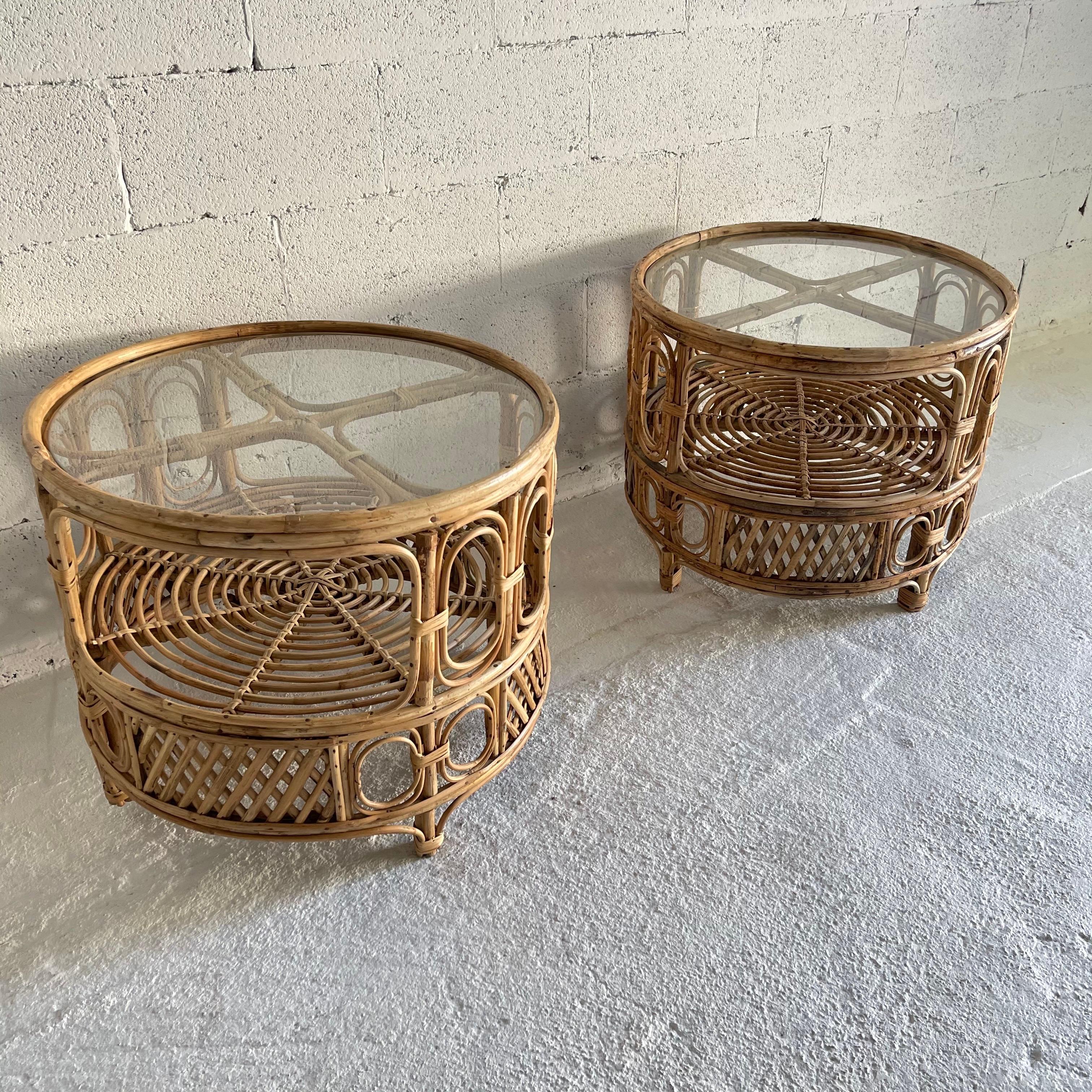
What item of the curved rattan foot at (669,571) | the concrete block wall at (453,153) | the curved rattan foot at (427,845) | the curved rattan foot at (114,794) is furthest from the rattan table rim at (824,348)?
the curved rattan foot at (114,794)

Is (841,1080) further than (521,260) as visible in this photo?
No

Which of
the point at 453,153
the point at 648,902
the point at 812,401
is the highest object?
the point at 453,153

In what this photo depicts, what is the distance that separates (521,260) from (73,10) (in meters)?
0.88

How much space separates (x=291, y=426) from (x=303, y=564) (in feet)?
0.71

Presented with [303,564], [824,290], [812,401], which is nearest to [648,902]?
[303,564]

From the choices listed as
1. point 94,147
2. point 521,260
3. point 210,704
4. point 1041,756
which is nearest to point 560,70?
point 521,260

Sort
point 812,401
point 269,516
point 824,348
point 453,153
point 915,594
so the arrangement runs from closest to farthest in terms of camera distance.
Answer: point 269,516 → point 824,348 → point 453,153 → point 915,594 → point 812,401

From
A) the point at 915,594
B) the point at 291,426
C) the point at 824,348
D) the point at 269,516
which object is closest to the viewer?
the point at 269,516

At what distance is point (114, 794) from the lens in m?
1.54

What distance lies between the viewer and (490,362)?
63.8 inches

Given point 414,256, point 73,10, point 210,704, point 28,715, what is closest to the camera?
point 210,704

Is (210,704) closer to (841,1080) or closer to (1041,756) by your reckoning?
(841,1080)

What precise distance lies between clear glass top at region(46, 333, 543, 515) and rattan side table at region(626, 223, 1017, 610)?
1.55 feet

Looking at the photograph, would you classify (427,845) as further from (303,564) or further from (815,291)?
(815,291)
